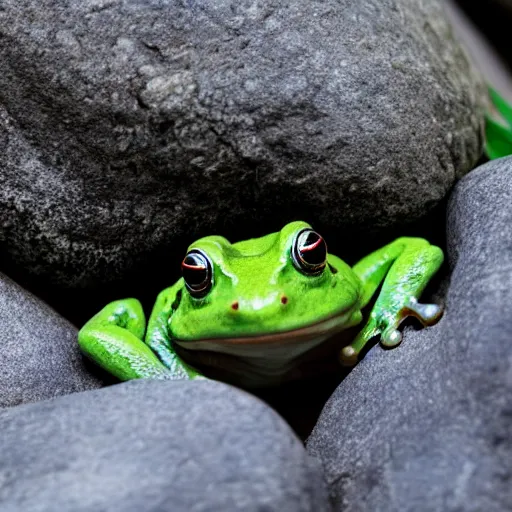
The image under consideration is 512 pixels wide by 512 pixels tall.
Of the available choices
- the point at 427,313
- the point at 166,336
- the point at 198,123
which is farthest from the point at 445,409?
the point at 198,123

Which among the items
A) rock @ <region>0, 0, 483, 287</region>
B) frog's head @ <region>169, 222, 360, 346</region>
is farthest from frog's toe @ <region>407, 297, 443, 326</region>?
rock @ <region>0, 0, 483, 287</region>

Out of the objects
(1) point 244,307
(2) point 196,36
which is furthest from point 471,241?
(2) point 196,36

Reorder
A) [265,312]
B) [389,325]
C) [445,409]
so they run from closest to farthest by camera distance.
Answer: [445,409]
[265,312]
[389,325]

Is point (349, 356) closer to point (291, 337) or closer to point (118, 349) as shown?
point (291, 337)

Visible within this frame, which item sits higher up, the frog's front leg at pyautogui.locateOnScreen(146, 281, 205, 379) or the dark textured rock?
the dark textured rock

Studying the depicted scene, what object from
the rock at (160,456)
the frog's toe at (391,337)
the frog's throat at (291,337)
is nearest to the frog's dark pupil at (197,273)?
the frog's throat at (291,337)

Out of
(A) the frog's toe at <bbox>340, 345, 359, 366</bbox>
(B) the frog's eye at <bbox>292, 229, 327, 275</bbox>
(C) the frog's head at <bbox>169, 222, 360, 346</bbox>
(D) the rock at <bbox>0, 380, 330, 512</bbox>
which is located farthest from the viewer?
(A) the frog's toe at <bbox>340, 345, 359, 366</bbox>

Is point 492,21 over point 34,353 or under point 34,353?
over

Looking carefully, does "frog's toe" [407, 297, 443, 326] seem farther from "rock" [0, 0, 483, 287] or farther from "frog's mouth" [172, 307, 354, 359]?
"rock" [0, 0, 483, 287]

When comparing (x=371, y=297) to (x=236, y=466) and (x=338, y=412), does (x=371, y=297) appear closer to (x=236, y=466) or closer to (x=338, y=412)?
(x=338, y=412)
